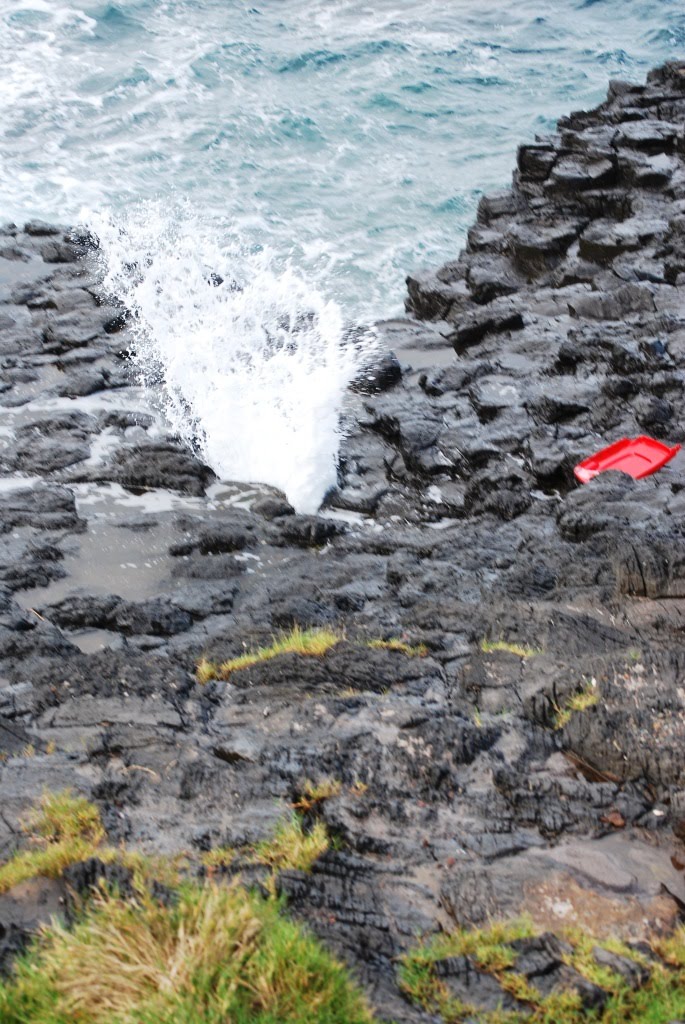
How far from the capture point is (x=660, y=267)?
15.1 meters

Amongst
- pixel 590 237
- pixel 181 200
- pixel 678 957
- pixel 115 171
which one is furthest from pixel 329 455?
pixel 115 171

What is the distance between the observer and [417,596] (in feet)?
30.3

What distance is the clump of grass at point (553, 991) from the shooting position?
3982mm

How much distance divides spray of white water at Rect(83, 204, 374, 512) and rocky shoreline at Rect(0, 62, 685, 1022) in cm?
43

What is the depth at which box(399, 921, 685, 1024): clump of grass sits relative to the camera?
398 centimetres

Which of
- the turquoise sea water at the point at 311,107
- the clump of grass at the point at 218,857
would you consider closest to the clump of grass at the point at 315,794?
the clump of grass at the point at 218,857

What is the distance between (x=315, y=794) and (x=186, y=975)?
5.76 ft

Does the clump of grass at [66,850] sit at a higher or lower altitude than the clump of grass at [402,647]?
higher

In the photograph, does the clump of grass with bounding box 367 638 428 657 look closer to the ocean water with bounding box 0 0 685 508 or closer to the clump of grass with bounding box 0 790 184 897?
the clump of grass with bounding box 0 790 184 897

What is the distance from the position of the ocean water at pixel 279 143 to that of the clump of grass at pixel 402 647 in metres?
4.15

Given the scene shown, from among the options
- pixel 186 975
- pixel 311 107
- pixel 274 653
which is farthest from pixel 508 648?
pixel 311 107

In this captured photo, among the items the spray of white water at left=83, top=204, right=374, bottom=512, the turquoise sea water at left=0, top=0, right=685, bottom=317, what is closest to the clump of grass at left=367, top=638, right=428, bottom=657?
the spray of white water at left=83, top=204, right=374, bottom=512

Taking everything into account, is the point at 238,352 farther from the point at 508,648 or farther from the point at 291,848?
the point at 291,848

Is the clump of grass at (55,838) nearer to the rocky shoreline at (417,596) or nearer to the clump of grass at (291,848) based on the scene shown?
the rocky shoreline at (417,596)
